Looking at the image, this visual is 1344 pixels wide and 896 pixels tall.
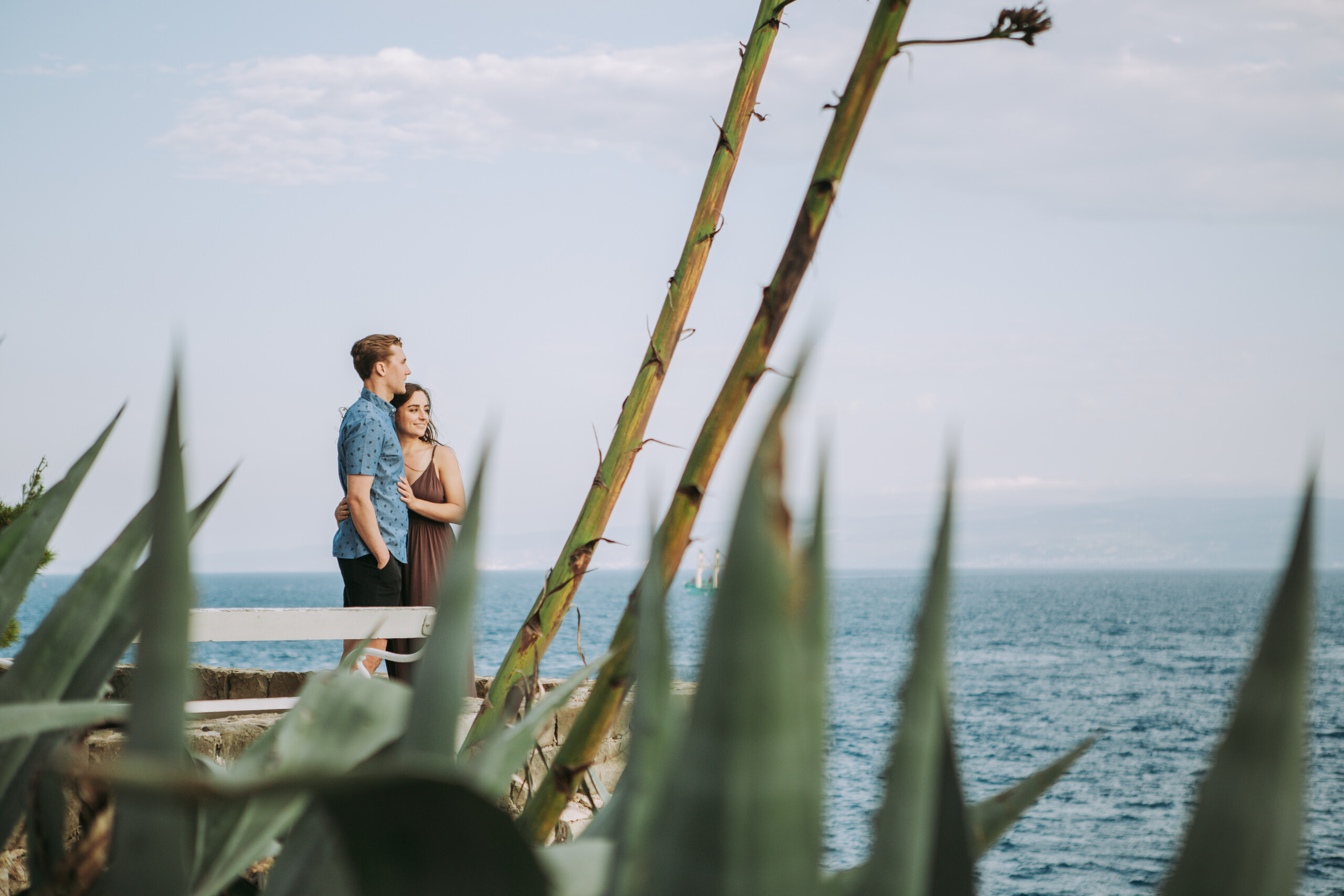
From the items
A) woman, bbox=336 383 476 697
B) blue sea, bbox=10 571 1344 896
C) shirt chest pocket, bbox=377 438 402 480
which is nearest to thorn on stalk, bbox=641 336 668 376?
blue sea, bbox=10 571 1344 896

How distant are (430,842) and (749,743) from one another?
11 centimetres

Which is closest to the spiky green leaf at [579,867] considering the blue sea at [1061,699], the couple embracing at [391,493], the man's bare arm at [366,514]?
the blue sea at [1061,699]

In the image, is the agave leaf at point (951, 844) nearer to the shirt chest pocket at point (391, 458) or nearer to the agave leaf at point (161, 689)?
the agave leaf at point (161, 689)

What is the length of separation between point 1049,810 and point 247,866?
31675 mm

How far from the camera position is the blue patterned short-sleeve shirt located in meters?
4.72

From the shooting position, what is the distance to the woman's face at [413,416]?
534 cm

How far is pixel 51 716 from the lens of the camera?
0.56 meters

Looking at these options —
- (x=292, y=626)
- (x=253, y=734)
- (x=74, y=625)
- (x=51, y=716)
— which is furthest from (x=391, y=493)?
(x=51, y=716)

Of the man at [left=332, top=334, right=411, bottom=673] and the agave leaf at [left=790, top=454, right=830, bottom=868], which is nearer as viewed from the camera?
the agave leaf at [left=790, top=454, right=830, bottom=868]

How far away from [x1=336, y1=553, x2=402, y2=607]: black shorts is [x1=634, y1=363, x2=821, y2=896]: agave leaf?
4.85m

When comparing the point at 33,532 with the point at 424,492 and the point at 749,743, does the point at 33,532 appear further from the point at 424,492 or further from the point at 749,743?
the point at 424,492

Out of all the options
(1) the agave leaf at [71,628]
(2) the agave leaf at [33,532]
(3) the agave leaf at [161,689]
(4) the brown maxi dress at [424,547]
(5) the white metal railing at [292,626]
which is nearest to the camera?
(3) the agave leaf at [161,689]

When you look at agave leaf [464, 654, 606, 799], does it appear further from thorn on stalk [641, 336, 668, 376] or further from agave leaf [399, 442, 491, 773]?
thorn on stalk [641, 336, 668, 376]

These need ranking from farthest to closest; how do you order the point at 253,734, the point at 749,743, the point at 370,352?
the point at 370,352 < the point at 253,734 < the point at 749,743
